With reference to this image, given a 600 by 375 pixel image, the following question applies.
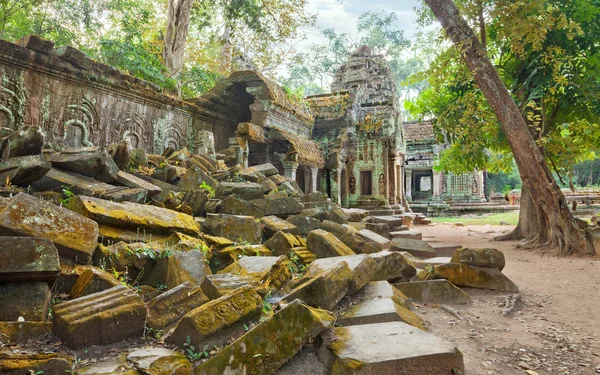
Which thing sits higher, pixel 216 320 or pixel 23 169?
pixel 23 169

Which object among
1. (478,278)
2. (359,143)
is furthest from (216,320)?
(359,143)

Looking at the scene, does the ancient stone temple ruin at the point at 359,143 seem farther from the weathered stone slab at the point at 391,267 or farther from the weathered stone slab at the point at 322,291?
the weathered stone slab at the point at 322,291

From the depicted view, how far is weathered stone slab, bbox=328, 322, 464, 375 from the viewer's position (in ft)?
6.16

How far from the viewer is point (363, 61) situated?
1662cm

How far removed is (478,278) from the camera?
3.94 meters

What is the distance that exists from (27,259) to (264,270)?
1.69 meters

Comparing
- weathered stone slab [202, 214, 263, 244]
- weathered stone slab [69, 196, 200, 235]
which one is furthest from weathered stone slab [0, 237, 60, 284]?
weathered stone slab [202, 214, 263, 244]

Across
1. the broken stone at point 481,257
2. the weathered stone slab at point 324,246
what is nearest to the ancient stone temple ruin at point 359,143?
the weathered stone slab at point 324,246

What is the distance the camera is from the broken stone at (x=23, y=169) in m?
3.61

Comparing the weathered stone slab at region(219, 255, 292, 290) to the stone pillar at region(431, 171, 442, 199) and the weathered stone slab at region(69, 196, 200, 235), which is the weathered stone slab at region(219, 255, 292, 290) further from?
the stone pillar at region(431, 171, 442, 199)

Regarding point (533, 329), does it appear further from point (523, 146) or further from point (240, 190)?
point (523, 146)

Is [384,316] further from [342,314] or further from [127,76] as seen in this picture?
[127,76]

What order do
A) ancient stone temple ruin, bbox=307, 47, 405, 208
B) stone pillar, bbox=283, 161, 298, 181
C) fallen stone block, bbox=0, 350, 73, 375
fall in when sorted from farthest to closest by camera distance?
ancient stone temple ruin, bbox=307, 47, 405, 208 < stone pillar, bbox=283, 161, 298, 181 < fallen stone block, bbox=0, 350, 73, 375

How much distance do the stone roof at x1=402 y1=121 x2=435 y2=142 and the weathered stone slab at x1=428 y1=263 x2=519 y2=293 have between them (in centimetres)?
2212
